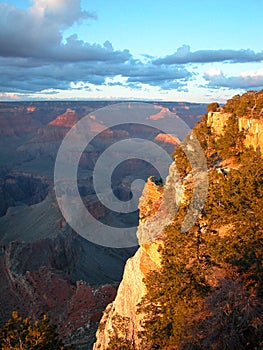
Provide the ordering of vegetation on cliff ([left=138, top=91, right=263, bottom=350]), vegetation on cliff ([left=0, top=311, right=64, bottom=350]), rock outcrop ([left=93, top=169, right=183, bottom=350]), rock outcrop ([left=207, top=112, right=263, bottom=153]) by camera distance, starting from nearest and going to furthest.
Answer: vegetation on cliff ([left=138, top=91, right=263, bottom=350]) < vegetation on cliff ([left=0, top=311, right=64, bottom=350]) < rock outcrop ([left=93, top=169, right=183, bottom=350]) < rock outcrop ([left=207, top=112, right=263, bottom=153])

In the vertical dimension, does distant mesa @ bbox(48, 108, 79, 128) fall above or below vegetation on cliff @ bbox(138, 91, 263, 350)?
above

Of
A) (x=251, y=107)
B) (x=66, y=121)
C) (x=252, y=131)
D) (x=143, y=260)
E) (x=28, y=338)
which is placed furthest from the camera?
(x=66, y=121)

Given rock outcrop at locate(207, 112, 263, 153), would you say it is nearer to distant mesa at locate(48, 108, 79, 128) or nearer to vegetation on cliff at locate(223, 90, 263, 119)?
vegetation on cliff at locate(223, 90, 263, 119)

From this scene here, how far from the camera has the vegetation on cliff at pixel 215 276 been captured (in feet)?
32.0

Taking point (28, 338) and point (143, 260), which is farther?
point (143, 260)

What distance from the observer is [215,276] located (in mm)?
12266

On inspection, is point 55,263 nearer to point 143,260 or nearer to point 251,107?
point 143,260

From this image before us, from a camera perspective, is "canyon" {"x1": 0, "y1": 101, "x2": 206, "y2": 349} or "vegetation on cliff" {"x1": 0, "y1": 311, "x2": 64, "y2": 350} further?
"canyon" {"x1": 0, "y1": 101, "x2": 206, "y2": 349}

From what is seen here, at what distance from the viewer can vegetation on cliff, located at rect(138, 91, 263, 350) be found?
9742 mm

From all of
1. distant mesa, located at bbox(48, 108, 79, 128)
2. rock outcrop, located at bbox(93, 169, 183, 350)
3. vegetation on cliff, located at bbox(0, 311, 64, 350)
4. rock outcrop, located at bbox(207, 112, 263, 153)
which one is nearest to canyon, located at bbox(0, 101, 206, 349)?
rock outcrop, located at bbox(93, 169, 183, 350)

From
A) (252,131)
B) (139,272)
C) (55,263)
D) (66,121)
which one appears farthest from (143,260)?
(66,121)

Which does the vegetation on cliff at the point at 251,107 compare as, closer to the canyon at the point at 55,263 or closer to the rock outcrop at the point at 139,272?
the rock outcrop at the point at 139,272

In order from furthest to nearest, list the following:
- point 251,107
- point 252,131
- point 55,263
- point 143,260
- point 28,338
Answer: point 55,263 → point 251,107 → point 252,131 → point 143,260 → point 28,338

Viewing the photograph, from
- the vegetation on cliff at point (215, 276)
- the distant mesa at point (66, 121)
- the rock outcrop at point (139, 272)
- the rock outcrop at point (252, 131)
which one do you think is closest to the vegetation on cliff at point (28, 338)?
the rock outcrop at point (139, 272)
